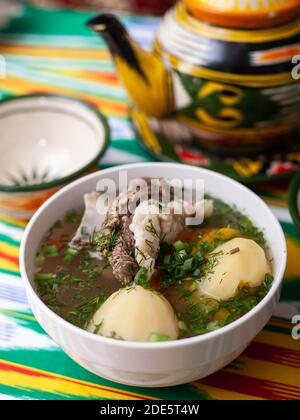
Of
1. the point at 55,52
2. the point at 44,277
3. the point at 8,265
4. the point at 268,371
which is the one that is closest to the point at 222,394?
the point at 268,371

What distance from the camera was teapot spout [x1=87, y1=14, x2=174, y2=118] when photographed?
1.21m

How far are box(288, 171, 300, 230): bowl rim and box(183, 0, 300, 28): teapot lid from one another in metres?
0.32

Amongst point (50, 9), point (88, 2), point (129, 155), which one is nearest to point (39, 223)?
point (129, 155)

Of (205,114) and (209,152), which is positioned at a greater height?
(205,114)

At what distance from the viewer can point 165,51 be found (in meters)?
1.23

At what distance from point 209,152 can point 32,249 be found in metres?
0.53

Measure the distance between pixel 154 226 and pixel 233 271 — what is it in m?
0.14

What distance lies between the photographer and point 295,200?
105 centimetres

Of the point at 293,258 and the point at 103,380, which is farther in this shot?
the point at 293,258

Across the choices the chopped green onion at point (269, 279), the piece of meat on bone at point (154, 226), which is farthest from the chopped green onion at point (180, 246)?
the chopped green onion at point (269, 279)

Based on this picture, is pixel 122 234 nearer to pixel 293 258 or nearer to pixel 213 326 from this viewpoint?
pixel 213 326

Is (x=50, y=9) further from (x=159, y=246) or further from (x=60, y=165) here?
(x=159, y=246)

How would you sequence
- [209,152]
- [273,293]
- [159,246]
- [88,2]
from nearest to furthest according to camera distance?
1. [273,293]
2. [159,246]
3. [209,152]
4. [88,2]

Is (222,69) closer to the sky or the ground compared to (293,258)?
closer to the sky
